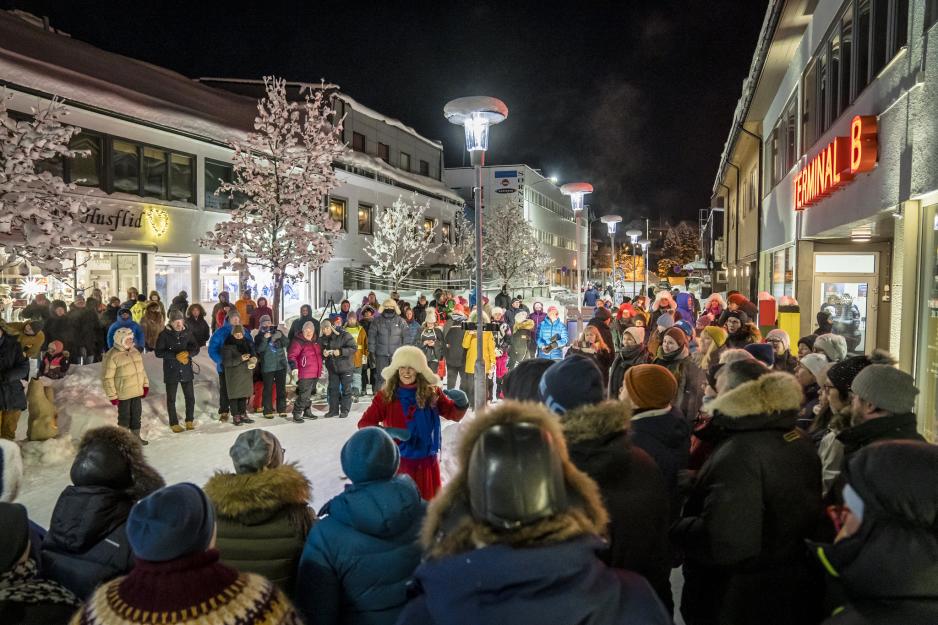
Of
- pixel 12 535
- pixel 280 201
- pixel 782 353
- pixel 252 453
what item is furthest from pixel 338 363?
pixel 280 201

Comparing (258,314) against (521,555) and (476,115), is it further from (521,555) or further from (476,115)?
(521,555)

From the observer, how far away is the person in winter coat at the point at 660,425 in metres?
3.45

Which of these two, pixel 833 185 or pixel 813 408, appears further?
pixel 833 185

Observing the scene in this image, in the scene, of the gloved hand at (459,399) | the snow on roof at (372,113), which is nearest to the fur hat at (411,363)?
the gloved hand at (459,399)

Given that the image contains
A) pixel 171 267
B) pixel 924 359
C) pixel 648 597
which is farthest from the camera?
pixel 171 267

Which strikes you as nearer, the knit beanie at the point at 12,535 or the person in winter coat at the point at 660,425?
the knit beanie at the point at 12,535

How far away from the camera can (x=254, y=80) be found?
33750 mm

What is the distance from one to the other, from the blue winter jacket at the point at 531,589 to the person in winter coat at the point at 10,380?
8.53 metres

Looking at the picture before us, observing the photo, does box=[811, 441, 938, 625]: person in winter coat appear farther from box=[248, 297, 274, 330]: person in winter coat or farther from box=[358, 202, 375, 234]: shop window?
box=[358, 202, 375, 234]: shop window

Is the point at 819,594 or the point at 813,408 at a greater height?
the point at 813,408

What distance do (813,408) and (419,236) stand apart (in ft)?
106

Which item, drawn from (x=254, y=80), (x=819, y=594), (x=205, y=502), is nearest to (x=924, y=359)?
(x=819, y=594)

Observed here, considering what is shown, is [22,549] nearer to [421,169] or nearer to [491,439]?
[491,439]

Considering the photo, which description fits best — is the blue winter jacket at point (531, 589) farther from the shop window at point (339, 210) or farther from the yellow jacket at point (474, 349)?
the shop window at point (339, 210)
